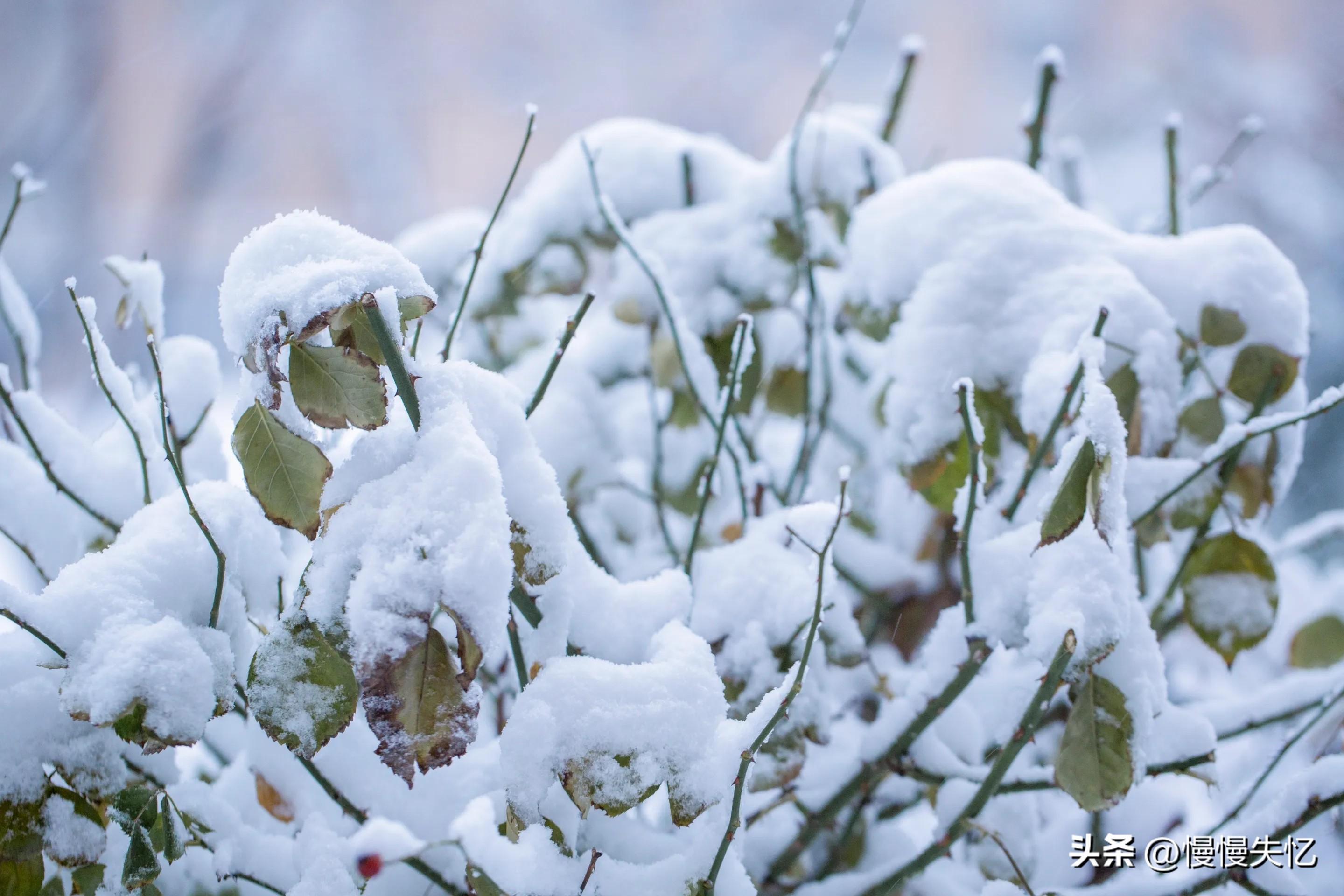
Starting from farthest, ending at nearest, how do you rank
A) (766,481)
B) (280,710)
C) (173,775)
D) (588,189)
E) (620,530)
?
(620,530) → (588,189) → (766,481) → (173,775) → (280,710)

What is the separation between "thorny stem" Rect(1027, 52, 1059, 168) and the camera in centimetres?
76

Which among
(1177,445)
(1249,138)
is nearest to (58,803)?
(1177,445)

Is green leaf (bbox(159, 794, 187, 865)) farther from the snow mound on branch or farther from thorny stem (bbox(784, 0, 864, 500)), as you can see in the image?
thorny stem (bbox(784, 0, 864, 500))

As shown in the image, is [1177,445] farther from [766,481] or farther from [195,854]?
[195,854]

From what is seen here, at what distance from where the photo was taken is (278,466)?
14.3 inches

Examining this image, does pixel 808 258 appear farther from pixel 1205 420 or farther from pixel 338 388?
pixel 338 388

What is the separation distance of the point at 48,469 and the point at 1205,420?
711 millimetres

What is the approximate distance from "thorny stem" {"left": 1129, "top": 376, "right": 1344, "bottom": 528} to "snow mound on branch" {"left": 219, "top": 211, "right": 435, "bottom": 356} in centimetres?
43

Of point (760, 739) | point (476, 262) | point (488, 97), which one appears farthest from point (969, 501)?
point (488, 97)

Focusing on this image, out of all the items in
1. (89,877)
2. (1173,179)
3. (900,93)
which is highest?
(900,93)

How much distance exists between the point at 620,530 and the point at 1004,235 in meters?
0.45

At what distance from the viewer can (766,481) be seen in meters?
0.61

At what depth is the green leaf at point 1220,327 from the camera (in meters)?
0.56

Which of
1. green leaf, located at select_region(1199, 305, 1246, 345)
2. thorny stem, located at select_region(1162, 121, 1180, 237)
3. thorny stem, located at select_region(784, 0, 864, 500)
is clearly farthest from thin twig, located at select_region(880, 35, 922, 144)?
green leaf, located at select_region(1199, 305, 1246, 345)
